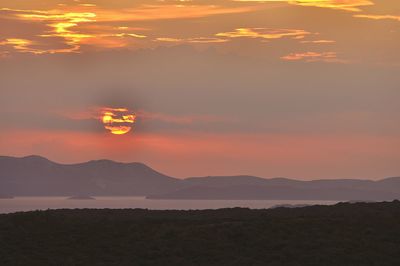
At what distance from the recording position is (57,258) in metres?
42.2

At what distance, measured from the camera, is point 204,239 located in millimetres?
44688

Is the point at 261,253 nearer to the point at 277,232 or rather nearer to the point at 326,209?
the point at 277,232

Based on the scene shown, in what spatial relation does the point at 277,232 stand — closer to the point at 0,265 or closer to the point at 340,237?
the point at 340,237

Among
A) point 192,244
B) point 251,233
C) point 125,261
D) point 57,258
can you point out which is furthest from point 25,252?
point 251,233

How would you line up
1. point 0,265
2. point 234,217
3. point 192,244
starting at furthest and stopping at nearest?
point 234,217 < point 192,244 < point 0,265

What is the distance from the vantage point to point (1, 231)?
1844 inches

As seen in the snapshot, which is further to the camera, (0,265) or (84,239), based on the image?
(84,239)

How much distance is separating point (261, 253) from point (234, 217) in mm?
8638

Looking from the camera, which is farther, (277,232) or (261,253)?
(277,232)

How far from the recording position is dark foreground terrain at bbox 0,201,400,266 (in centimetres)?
4184

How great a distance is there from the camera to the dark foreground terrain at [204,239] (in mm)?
41844

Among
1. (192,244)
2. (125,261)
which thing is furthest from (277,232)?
(125,261)


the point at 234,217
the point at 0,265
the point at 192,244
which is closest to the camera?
the point at 0,265

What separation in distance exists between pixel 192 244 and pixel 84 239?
19.1 feet
